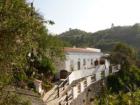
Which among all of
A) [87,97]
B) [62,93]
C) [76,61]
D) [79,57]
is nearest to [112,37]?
[79,57]

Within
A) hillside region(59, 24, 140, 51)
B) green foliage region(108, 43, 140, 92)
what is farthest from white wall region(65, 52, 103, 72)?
hillside region(59, 24, 140, 51)

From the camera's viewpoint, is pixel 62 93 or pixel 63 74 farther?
pixel 63 74

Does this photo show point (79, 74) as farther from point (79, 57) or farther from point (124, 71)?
point (124, 71)

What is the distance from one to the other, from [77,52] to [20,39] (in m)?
33.7

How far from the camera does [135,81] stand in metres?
49.1

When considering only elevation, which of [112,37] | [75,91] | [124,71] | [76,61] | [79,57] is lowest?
[124,71]

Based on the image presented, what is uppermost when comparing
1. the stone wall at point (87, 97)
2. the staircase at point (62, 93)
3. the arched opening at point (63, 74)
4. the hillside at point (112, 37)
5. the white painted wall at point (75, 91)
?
the hillside at point (112, 37)

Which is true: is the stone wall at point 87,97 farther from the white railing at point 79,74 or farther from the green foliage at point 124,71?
the green foliage at point 124,71

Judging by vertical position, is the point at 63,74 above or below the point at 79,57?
below

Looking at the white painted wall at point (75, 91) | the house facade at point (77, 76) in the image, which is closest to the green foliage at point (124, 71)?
the house facade at point (77, 76)

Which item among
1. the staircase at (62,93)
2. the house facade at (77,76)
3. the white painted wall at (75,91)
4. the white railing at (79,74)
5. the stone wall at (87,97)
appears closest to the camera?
the staircase at (62,93)

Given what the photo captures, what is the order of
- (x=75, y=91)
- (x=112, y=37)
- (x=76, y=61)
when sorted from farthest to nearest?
(x=112, y=37) < (x=76, y=61) < (x=75, y=91)

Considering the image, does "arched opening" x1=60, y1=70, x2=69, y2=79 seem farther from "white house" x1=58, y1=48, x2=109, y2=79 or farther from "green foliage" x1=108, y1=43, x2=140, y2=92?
"green foliage" x1=108, y1=43, x2=140, y2=92

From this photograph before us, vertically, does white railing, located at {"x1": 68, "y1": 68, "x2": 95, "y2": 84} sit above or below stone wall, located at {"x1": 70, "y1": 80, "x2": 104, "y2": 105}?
above
